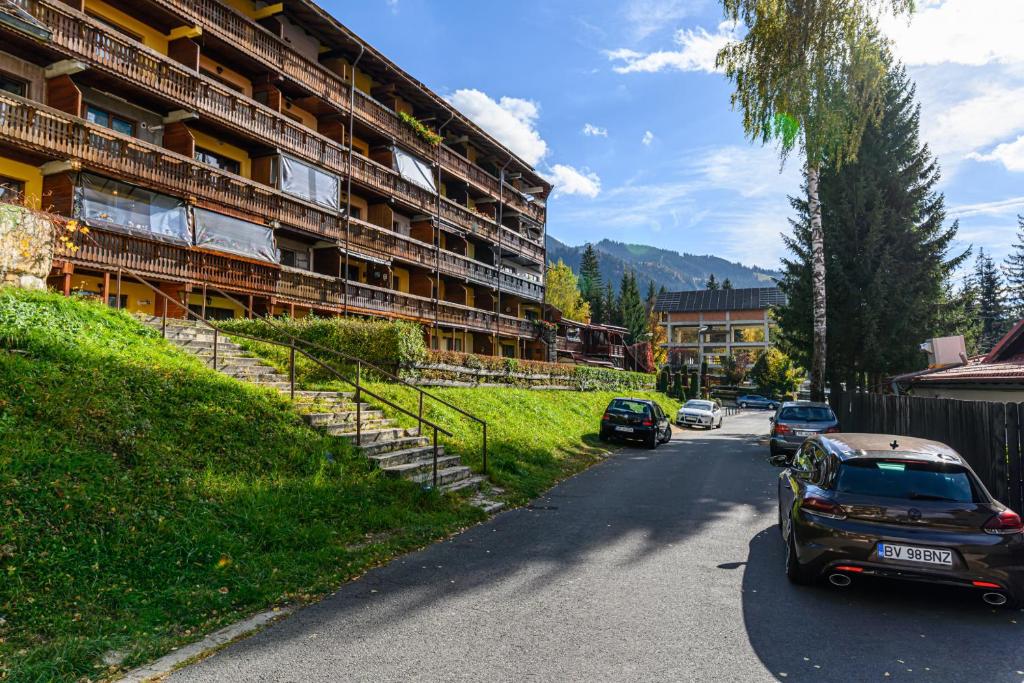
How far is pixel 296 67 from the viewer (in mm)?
22062

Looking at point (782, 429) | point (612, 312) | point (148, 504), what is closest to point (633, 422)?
point (782, 429)

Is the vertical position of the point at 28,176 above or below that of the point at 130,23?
below

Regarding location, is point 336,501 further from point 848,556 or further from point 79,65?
point 79,65

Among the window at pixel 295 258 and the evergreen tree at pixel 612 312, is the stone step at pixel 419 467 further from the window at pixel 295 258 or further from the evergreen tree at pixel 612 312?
the evergreen tree at pixel 612 312

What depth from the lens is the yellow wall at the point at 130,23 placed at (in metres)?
16.9

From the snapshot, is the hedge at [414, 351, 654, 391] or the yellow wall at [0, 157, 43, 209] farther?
the hedge at [414, 351, 654, 391]

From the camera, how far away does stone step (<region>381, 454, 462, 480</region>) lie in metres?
8.89

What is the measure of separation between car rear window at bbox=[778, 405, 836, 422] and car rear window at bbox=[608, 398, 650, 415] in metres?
4.57

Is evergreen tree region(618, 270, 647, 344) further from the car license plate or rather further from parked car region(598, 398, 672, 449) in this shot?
the car license plate

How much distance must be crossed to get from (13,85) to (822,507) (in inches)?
Answer: 800

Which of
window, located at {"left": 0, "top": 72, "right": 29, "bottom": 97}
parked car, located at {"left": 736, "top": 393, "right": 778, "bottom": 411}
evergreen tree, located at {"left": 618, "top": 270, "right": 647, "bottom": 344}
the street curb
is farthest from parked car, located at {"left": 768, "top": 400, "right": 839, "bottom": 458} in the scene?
evergreen tree, located at {"left": 618, "top": 270, "right": 647, "bottom": 344}

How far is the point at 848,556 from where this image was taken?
5176 mm

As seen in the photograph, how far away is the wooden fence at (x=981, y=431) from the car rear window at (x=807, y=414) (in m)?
2.32

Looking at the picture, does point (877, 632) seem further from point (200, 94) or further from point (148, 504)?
point (200, 94)
